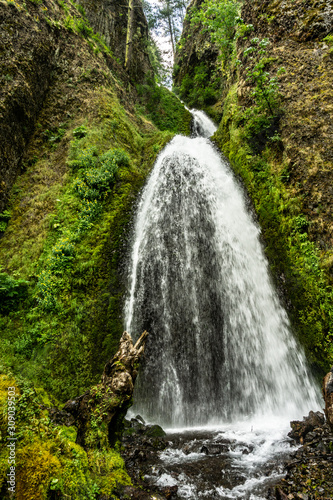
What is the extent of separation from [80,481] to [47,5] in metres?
18.2

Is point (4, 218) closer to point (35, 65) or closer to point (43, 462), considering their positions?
point (35, 65)

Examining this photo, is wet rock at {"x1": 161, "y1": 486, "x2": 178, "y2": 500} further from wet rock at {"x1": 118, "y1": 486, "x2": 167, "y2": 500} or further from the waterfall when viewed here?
the waterfall

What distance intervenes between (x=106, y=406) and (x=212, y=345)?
152 inches

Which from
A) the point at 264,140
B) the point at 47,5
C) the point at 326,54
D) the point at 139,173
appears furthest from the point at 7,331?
the point at 47,5

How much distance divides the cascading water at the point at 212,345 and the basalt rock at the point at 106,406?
0.92 m

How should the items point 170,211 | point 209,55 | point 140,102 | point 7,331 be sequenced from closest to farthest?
point 7,331 < point 170,211 < point 140,102 < point 209,55

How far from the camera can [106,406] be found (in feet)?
11.2

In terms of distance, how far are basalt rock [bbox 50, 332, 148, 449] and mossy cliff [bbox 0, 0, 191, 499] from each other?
19 cm

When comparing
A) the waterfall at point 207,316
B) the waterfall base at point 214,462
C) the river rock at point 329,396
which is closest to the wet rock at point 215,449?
the waterfall base at point 214,462

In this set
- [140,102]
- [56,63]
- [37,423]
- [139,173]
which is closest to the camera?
[37,423]

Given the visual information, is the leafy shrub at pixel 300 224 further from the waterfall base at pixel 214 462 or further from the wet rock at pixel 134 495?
the wet rock at pixel 134 495

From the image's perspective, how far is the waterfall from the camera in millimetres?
5973

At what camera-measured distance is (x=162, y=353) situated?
21.9ft

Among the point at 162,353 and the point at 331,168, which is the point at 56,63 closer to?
the point at 331,168
